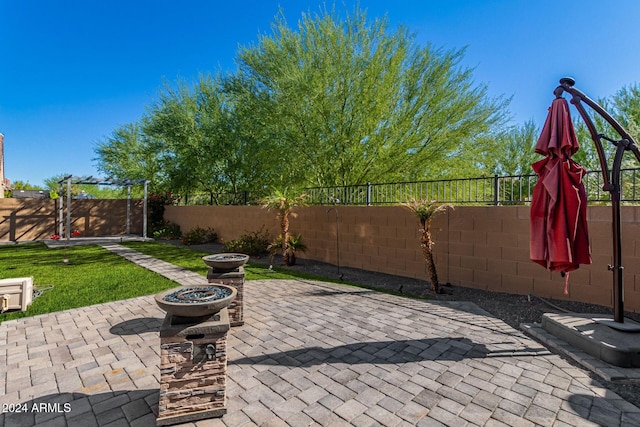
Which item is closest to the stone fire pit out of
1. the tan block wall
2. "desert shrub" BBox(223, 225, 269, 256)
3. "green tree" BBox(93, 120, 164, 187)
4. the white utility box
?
the white utility box

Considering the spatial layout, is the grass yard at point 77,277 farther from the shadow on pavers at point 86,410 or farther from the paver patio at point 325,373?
Answer: the shadow on pavers at point 86,410

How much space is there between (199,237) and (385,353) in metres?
12.1

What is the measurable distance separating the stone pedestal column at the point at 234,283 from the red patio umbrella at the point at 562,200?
→ 12.3 ft

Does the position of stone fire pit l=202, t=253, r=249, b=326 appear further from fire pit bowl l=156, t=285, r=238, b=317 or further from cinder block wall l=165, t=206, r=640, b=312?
cinder block wall l=165, t=206, r=640, b=312

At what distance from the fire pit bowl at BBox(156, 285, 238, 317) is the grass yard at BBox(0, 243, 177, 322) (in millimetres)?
3443

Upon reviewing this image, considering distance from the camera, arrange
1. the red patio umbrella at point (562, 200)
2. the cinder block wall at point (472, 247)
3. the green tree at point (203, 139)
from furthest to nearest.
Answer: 1. the green tree at point (203, 139)
2. the cinder block wall at point (472, 247)
3. the red patio umbrella at point (562, 200)

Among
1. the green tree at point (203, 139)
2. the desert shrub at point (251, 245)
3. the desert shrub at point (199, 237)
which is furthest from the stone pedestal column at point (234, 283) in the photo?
the desert shrub at point (199, 237)

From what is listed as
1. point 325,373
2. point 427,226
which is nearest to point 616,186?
point 427,226

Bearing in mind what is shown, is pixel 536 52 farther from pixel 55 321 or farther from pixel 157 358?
pixel 55 321

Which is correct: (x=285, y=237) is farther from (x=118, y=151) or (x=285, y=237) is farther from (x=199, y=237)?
(x=118, y=151)

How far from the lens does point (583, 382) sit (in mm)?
2766

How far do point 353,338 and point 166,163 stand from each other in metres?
14.1

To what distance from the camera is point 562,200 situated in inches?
137

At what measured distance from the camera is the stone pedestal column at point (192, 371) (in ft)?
7.49
